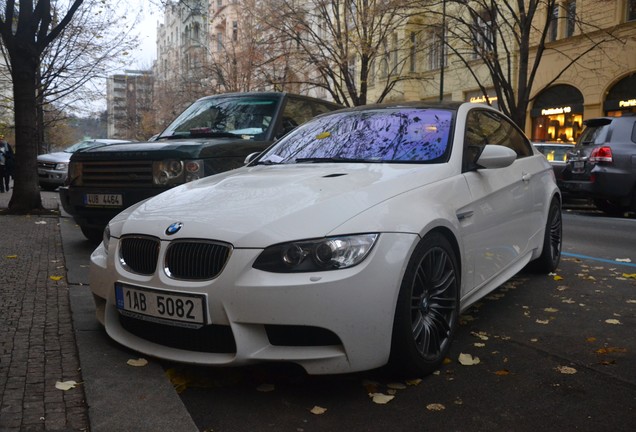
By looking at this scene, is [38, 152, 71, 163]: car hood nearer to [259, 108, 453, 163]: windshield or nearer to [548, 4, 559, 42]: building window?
[259, 108, 453, 163]: windshield

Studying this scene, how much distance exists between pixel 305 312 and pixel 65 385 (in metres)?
1.24

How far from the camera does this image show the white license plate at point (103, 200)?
6.46 m

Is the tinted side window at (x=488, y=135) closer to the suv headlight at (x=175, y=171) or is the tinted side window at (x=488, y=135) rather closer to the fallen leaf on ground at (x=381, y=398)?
the fallen leaf on ground at (x=381, y=398)

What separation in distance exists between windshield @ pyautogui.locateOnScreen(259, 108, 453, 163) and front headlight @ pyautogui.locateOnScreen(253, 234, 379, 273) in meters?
1.26

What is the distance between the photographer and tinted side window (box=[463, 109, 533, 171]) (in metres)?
4.28

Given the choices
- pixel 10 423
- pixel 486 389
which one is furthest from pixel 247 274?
pixel 486 389

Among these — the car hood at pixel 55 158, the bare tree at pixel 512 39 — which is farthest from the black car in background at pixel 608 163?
the car hood at pixel 55 158

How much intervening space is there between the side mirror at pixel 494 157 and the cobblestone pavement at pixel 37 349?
274 cm

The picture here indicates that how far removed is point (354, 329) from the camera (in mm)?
2904

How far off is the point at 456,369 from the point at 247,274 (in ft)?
4.46

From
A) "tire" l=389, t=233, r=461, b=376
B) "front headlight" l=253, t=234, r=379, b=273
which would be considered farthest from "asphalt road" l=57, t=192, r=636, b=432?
"front headlight" l=253, t=234, r=379, b=273

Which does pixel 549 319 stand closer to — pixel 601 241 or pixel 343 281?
pixel 343 281

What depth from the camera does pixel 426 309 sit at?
3381 millimetres

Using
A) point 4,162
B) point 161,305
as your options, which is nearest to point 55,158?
point 4,162
